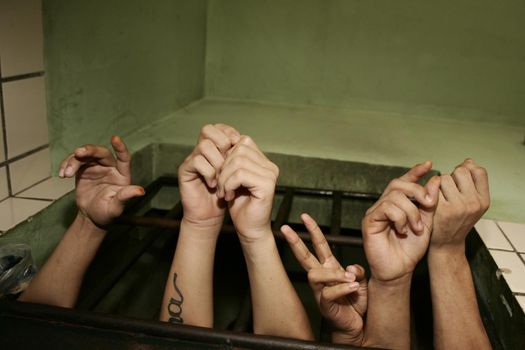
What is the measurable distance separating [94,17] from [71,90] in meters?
0.26

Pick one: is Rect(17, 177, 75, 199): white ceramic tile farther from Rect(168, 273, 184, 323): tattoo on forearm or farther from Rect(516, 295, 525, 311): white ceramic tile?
Rect(516, 295, 525, 311): white ceramic tile

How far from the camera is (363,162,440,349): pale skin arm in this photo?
2.80ft

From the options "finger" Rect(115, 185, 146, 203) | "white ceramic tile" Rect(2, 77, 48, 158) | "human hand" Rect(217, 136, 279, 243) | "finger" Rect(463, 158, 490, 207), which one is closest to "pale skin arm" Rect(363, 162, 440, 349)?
"finger" Rect(463, 158, 490, 207)

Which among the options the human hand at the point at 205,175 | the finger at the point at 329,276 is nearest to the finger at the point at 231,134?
the human hand at the point at 205,175

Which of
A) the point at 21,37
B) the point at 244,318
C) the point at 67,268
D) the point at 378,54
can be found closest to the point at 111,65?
the point at 21,37

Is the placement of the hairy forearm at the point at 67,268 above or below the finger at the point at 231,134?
below

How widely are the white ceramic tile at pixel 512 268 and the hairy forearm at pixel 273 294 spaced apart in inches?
18.3

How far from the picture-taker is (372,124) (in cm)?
222

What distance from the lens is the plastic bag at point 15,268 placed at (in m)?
0.93

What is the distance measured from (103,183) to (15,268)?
275 millimetres

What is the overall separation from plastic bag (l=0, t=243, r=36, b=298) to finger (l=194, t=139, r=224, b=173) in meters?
0.50

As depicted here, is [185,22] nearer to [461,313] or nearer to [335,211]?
[335,211]

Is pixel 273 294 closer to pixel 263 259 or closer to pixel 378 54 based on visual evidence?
pixel 263 259

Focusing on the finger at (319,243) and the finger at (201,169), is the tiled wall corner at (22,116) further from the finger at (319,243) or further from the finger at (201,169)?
the finger at (319,243)
